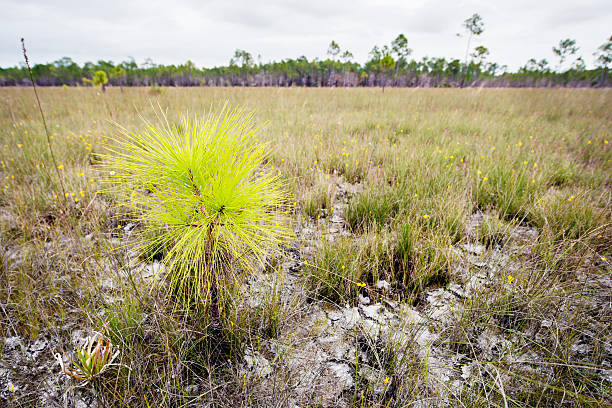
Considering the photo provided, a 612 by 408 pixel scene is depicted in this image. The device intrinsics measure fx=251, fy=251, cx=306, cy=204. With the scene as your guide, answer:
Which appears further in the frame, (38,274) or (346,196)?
(346,196)

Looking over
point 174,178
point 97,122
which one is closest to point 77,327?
point 174,178

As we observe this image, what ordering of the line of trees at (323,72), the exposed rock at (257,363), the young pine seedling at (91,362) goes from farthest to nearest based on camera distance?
1. the line of trees at (323,72)
2. the exposed rock at (257,363)
3. the young pine seedling at (91,362)

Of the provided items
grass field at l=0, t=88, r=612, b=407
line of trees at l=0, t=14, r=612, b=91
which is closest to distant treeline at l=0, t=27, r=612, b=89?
line of trees at l=0, t=14, r=612, b=91

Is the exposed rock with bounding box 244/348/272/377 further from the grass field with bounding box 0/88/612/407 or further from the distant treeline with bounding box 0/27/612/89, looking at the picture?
the distant treeline with bounding box 0/27/612/89

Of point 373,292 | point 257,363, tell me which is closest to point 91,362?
point 257,363

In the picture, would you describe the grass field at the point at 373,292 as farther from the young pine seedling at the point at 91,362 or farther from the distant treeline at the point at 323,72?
the distant treeline at the point at 323,72

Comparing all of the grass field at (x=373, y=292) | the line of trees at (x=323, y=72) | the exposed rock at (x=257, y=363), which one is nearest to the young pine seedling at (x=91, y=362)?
the grass field at (x=373, y=292)

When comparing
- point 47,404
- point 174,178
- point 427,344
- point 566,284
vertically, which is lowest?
point 47,404

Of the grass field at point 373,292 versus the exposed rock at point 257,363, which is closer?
the grass field at point 373,292

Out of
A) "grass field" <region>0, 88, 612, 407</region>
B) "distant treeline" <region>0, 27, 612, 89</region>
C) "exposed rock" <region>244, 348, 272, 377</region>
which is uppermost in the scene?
"distant treeline" <region>0, 27, 612, 89</region>

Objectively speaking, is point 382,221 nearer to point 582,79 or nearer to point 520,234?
point 520,234

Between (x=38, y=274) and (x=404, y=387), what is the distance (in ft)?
8.27

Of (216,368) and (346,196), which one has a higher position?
(346,196)

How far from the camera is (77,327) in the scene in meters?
1.49
